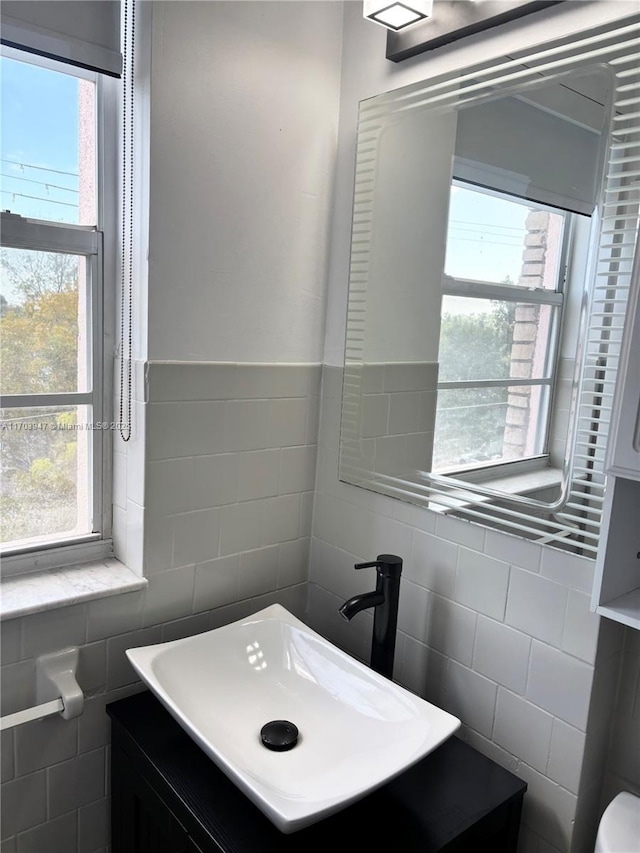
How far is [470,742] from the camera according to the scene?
52.1 inches

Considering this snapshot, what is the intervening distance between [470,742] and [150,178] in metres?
1.36

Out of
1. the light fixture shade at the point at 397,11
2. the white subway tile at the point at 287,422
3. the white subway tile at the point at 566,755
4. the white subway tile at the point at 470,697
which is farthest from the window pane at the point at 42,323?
the white subway tile at the point at 566,755

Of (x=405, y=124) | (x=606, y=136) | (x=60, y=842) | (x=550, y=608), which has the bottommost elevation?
(x=60, y=842)

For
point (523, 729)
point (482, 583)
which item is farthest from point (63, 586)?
point (523, 729)

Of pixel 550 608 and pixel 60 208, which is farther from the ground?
pixel 60 208

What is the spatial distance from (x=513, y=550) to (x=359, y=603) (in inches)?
12.7

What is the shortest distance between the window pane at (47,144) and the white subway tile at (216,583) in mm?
827

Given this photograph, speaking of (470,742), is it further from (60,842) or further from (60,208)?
(60,208)

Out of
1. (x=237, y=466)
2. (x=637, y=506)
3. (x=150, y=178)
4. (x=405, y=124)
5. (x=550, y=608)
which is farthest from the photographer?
(x=237, y=466)

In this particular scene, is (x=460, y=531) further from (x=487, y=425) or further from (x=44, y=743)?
(x=44, y=743)

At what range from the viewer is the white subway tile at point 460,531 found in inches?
50.4

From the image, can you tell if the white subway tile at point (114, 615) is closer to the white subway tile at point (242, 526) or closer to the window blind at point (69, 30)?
the white subway tile at point (242, 526)

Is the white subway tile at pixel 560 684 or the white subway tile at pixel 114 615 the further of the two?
the white subway tile at pixel 114 615

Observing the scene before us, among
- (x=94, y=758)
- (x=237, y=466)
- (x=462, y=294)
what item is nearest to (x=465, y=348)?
(x=462, y=294)
